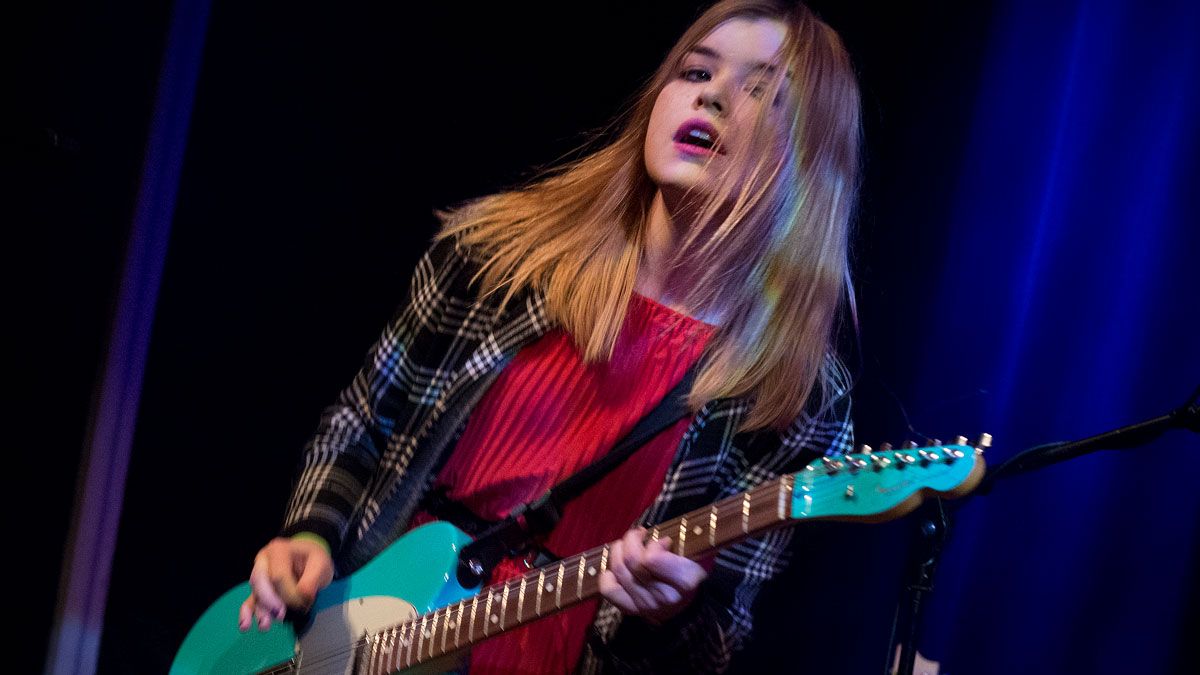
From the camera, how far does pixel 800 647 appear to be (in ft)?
8.91

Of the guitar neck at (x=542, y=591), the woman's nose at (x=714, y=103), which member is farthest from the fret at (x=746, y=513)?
the woman's nose at (x=714, y=103)

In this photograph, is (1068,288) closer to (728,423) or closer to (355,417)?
(728,423)

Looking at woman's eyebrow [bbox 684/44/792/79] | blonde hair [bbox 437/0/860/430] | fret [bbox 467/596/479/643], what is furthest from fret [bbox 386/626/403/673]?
woman's eyebrow [bbox 684/44/792/79]

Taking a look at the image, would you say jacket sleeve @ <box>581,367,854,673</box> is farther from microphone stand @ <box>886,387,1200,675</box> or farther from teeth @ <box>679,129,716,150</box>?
teeth @ <box>679,129,716,150</box>

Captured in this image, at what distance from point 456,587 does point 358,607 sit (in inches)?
7.2

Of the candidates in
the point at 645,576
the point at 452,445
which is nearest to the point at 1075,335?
the point at 645,576

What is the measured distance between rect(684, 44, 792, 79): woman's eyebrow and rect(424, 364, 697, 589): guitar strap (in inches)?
22.2

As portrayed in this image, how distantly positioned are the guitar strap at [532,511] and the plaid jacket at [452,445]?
0.19ft

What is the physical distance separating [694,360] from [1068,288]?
3.08 feet

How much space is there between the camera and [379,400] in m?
2.11

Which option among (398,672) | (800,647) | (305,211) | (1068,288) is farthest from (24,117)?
(1068,288)

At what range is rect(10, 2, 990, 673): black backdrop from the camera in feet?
9.37

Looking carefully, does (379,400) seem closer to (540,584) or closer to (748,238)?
(540,584)

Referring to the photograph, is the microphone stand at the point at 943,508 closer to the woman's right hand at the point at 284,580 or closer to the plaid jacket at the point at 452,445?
the plaid jacket at the point at 452,445
